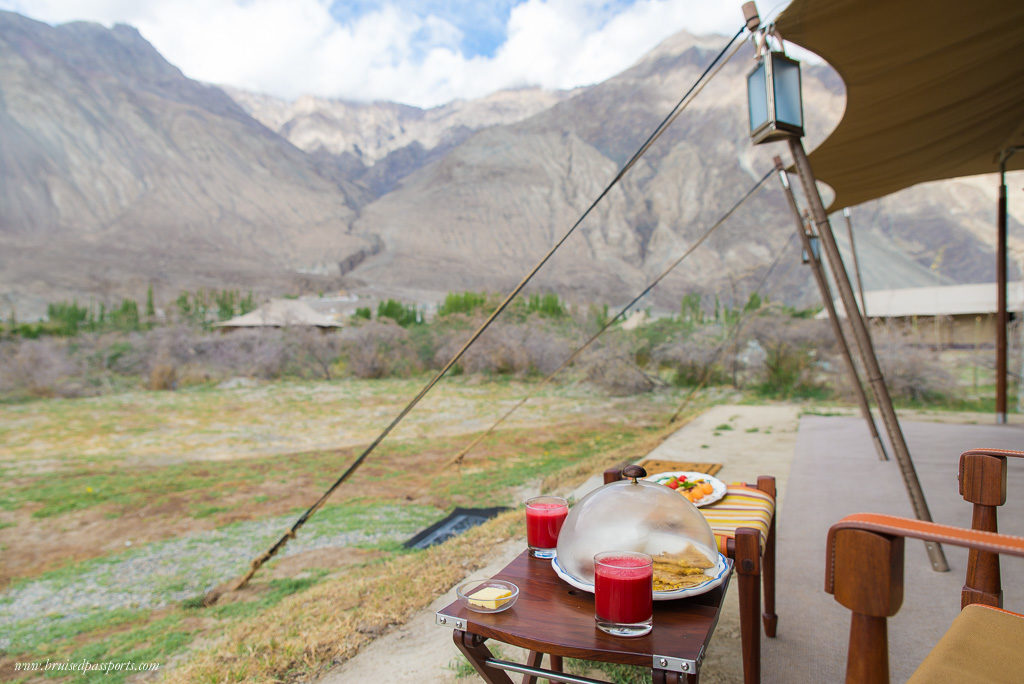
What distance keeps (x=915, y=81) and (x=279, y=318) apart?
19.5m

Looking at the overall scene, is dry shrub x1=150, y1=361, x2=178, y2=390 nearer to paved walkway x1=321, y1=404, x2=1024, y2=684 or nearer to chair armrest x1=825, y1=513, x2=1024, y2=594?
paved walkway x1=321, y1=404, x2=1024, y2=684

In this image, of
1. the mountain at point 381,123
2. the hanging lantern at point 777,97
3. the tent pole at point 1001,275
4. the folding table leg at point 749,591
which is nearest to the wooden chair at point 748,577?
the folding table leg at point 749,591

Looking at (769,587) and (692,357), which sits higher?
(692,357)

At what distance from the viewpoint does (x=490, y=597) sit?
1132mm

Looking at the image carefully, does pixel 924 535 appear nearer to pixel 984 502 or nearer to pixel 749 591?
pixel 984 502

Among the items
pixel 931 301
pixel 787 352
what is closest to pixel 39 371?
pixel 787 352

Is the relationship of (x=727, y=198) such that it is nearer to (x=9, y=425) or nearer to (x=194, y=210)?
(x=194, y=210)

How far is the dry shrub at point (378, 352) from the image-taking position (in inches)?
588

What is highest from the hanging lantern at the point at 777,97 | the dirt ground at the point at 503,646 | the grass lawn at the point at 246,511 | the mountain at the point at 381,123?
the mountain at the point at 381,123

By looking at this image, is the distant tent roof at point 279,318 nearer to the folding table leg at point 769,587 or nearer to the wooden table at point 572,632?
the folding table leg at point 769,587

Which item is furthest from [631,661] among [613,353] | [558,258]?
[558,258]

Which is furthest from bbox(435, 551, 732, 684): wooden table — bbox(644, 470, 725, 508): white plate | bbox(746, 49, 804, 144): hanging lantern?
bbox(746, 49, 804, 144): hanging lantern

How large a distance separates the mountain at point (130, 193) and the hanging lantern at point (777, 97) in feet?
142

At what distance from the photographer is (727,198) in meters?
51.2
